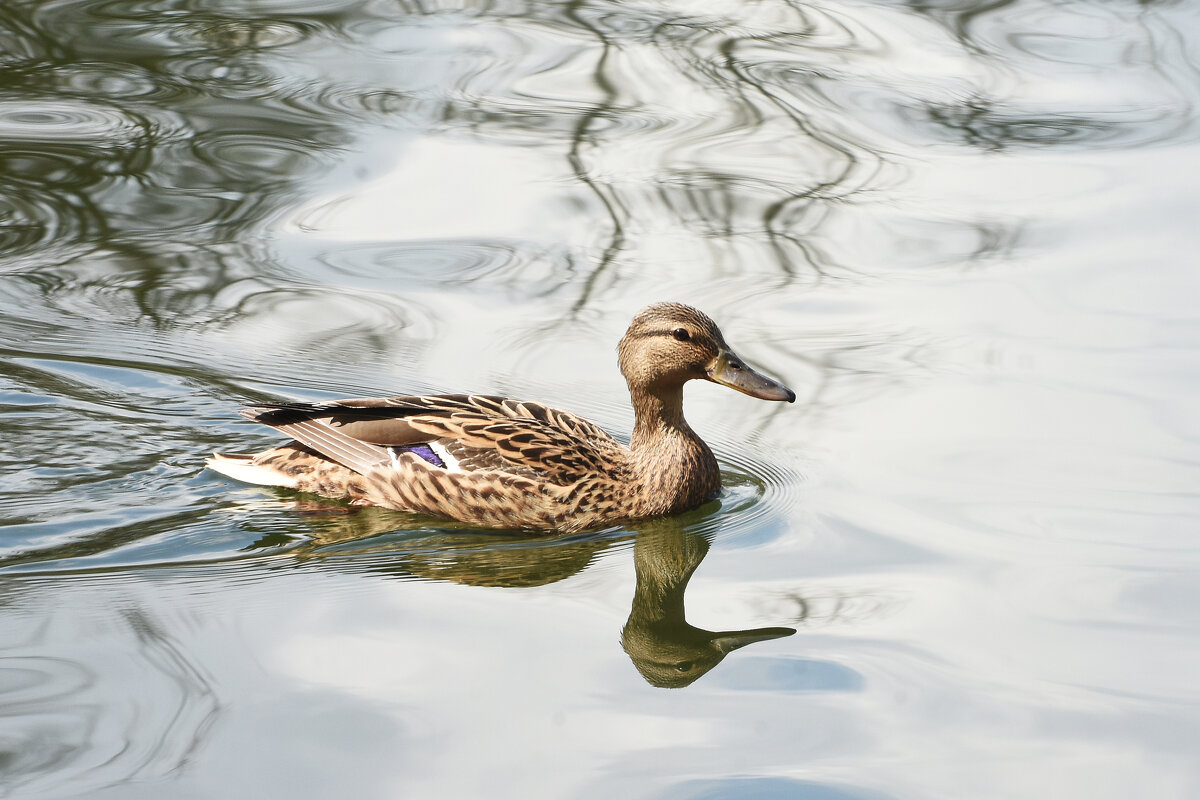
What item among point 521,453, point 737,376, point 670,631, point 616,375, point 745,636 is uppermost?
point 737,376

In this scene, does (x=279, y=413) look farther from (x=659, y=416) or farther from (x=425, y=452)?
(x=659, y=416)

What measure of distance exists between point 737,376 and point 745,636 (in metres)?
1.66

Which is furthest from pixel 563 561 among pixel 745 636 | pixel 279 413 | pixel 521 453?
pixel 279 413

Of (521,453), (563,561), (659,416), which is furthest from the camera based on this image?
(659,416)

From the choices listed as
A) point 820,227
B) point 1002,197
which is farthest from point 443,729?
point 1002,197

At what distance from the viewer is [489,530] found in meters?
6.66

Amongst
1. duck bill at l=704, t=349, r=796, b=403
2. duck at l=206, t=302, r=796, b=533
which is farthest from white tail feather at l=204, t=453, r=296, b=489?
duck bill at l=704, t=349, r=796, b=403

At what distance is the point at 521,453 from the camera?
672cm

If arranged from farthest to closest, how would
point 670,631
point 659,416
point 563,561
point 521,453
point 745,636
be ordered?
point 659,416 < point 521,453 < point 563,561 < point 670,631 < point 745,636

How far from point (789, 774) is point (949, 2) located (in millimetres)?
10504

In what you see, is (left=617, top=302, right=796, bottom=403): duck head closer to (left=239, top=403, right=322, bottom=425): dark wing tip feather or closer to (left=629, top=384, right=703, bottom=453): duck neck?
(left=629, top=384, right=703, bottom=453): duck neck

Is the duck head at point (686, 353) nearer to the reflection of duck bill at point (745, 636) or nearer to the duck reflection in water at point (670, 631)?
the duck reflection in water at point (670, 631)

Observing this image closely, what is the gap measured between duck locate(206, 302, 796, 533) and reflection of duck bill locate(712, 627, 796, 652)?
1.31 meters

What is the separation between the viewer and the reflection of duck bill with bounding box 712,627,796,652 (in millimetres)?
5438
